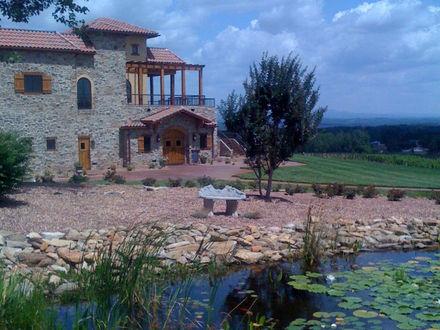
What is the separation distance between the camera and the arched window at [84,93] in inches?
1232

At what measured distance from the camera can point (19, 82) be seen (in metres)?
29.4

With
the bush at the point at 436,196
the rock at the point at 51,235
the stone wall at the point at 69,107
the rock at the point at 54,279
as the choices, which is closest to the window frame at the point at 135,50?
the stone wall at the point at 69,107

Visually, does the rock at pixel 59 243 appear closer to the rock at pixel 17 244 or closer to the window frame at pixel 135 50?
the rock at pixel 17 244

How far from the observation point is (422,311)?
29.3 ft

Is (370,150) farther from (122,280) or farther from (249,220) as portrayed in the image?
(122,280)

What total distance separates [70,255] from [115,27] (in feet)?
77.5

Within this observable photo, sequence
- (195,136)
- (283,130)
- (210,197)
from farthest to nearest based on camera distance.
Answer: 1. (195,136)
2. (283,130)
3. (210,197)

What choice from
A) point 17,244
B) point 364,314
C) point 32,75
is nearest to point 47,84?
point 32,75

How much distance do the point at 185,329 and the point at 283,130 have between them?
39.6 feet

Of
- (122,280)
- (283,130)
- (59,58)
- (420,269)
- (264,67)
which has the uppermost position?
(59,58)

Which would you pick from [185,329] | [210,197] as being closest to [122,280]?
[185,329]

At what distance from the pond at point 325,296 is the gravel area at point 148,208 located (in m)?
2.66

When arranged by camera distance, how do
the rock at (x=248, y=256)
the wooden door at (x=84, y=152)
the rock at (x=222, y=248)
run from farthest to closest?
the wooden door at (x=84, y=152), the rock at (x=248, y=256), the rock at (x=222, y=248)

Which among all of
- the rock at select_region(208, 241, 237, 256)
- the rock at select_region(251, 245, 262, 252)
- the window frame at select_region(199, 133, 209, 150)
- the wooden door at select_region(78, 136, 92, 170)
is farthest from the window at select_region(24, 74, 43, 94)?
the rock at select_region(251, 245, 262, 252)
